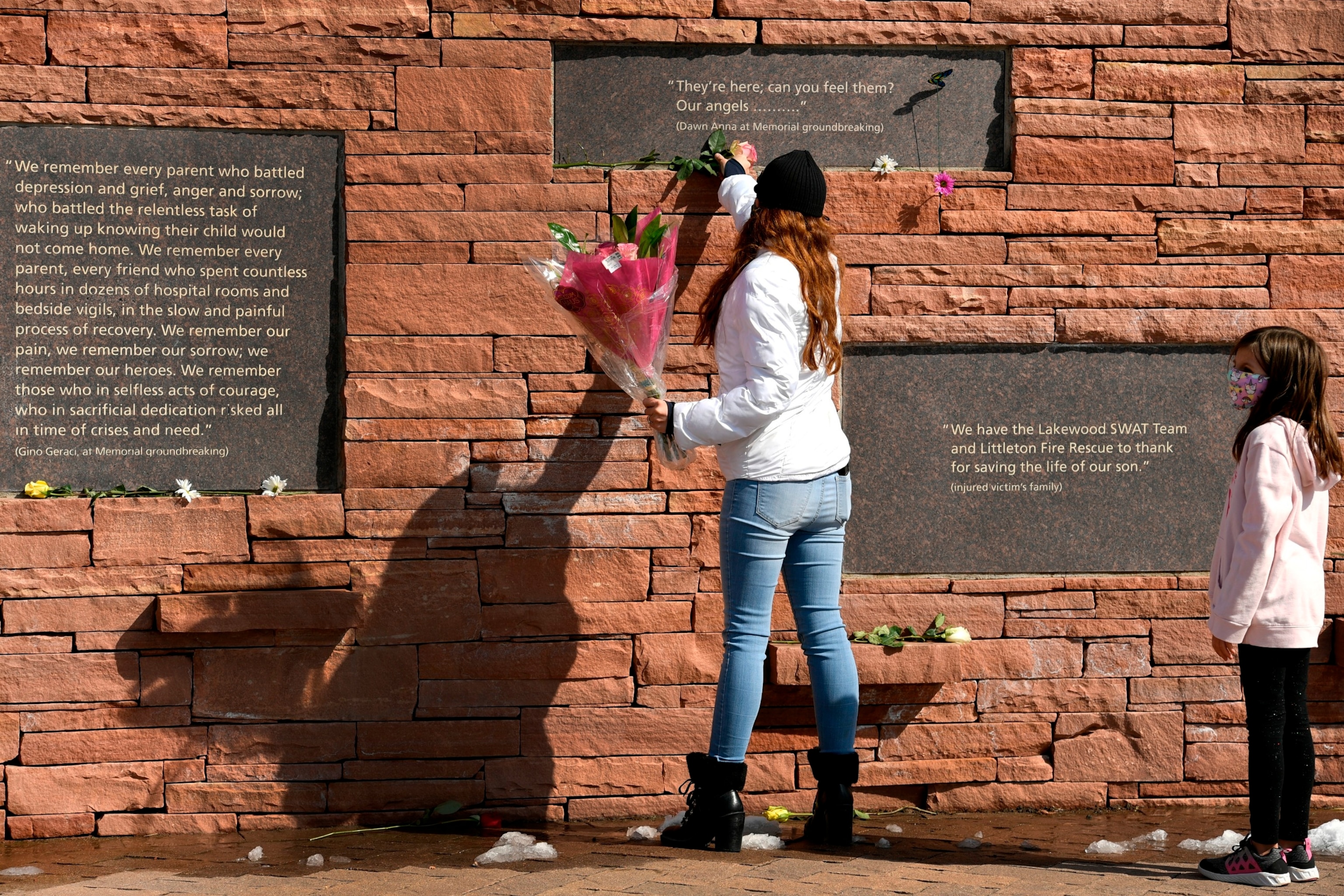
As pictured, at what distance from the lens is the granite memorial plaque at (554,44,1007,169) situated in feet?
13.5

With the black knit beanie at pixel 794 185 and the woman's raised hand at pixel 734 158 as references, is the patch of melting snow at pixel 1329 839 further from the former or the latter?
the woman's raised hand at pixel 734 158

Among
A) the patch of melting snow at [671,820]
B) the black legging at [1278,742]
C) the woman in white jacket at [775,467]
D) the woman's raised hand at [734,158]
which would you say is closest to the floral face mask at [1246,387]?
the black legging at [1278,742]

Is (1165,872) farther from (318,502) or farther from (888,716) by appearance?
(318,502)

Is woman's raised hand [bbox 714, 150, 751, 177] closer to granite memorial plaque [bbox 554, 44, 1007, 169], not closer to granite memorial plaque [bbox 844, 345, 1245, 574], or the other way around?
granite memorial plaque [bbox 554, 44, 1007, 169]

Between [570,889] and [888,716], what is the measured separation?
1.41 metres

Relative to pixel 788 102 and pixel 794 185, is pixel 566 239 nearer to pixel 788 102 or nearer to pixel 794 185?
pixel 794 185

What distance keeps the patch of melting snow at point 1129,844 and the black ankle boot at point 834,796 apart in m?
0.77

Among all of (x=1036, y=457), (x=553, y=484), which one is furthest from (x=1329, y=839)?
(x=553, y=484)

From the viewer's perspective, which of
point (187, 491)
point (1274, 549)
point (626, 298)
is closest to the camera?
point (1274, 549)

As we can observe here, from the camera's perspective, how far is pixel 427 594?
4047 mm

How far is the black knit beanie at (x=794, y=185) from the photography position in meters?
3.44

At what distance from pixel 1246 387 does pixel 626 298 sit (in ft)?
5.57

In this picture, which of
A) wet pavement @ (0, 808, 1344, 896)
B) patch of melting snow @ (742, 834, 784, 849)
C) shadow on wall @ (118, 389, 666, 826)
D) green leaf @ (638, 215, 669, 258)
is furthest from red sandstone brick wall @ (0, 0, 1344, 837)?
green leaf @ (638, 215, 669, 258)

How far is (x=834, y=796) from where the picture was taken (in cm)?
360
